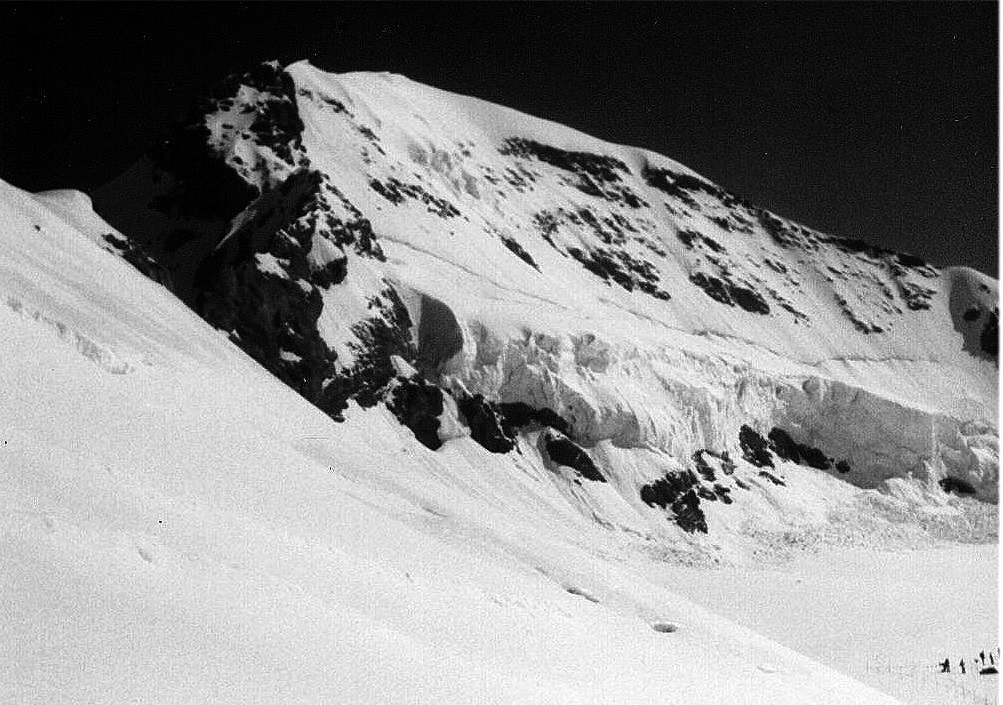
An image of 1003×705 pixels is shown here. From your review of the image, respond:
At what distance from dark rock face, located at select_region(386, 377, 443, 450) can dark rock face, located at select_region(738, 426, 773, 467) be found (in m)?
25.8

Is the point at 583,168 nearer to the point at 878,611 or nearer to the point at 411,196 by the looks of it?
the point at 411,196

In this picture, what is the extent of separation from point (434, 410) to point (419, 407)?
0.98 m

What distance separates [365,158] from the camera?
7244 centimetres

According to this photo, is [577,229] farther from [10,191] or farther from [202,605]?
[202,605]

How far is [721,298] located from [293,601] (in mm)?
90777

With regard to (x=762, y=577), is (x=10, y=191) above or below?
above

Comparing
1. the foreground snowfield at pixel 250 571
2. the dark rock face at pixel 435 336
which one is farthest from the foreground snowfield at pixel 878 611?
the dark rock face at pixel 435 336

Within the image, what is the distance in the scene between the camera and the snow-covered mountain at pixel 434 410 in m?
7.66

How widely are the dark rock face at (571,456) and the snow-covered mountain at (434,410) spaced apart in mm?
208

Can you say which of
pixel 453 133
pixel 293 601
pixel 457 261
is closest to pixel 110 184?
pixel 457 261

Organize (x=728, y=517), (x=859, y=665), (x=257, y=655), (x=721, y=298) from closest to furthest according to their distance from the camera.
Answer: (x=257, y=655)
(x=859, y=665)
(x=728, y=517)
(x=721, y=298)

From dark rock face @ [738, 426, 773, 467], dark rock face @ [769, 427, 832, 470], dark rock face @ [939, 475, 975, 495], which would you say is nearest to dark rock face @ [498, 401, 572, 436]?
dark rock face @ [738, 426, 773, 467]

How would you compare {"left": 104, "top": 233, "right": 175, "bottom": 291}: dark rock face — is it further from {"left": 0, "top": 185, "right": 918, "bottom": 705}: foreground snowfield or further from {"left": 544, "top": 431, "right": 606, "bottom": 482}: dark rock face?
{"left": 544, "top": 431, "right": 606, "bottom": 482}: dark rock face

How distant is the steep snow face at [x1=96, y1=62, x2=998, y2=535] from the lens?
5484 cm
